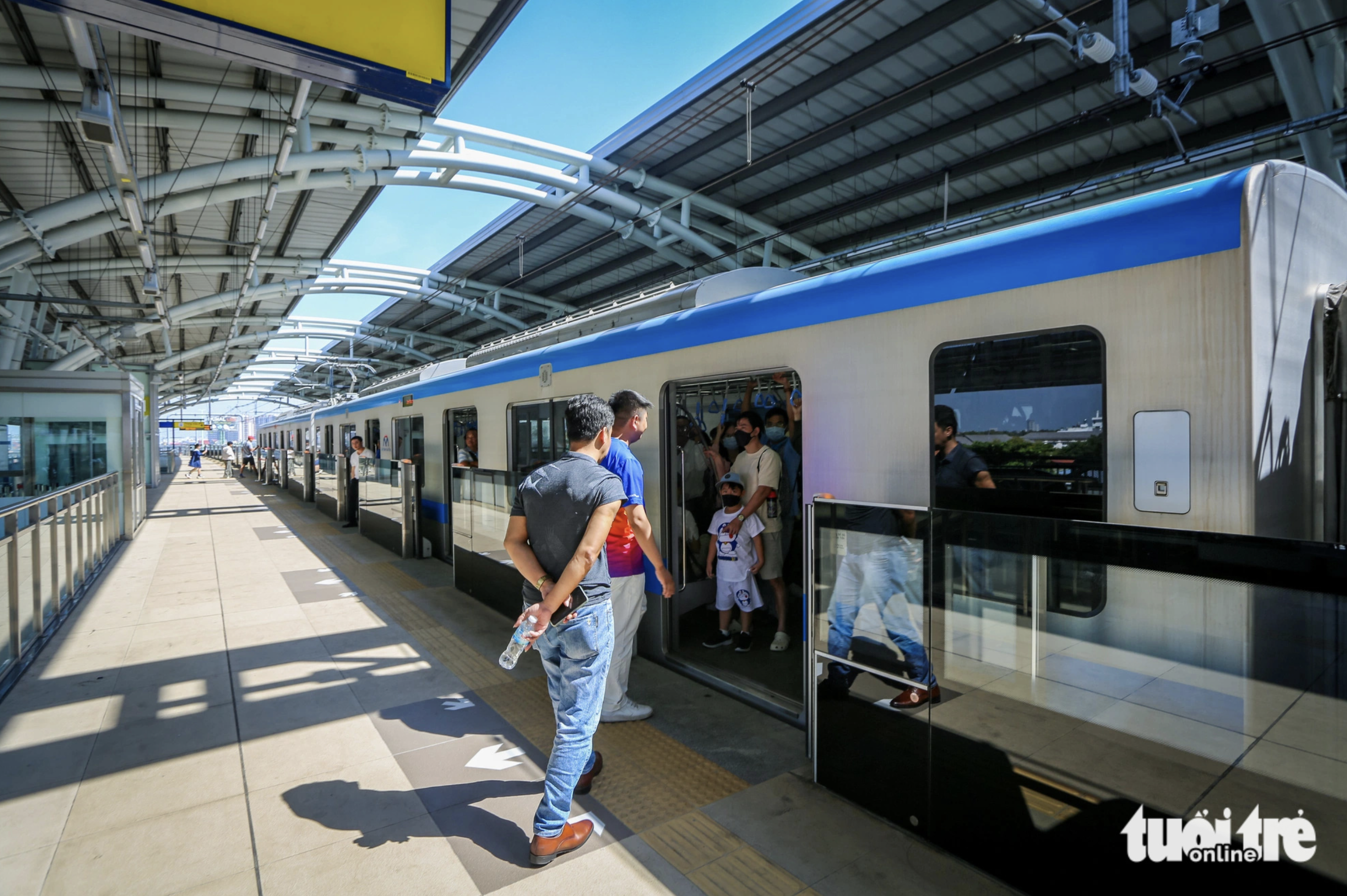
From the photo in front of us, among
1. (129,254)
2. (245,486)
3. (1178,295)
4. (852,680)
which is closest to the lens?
(1178,295)

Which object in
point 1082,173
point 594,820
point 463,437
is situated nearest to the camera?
point 594,820

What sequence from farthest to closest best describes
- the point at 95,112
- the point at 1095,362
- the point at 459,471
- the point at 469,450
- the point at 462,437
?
the point at 462,437 < the point at 469,450 < the point at 459,471 < the point at 95,112 < the point at 1095,362

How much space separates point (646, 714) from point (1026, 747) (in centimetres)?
216

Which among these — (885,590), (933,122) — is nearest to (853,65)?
(933,122)

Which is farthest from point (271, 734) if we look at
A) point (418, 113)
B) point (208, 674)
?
point (418, 113)

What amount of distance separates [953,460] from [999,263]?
0.83 meters

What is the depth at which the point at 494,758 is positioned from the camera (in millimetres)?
3482

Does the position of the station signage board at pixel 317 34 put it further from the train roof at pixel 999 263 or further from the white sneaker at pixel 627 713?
the white sneaker at pixel 627 713

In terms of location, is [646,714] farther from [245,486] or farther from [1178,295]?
[245,486]

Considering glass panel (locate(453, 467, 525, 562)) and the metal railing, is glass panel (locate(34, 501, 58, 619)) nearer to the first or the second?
the metal railing

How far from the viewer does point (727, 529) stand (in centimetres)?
473

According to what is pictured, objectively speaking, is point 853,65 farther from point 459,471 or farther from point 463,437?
point 459,471

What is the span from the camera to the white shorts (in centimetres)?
482

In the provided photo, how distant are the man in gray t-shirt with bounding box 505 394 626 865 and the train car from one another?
121cm
